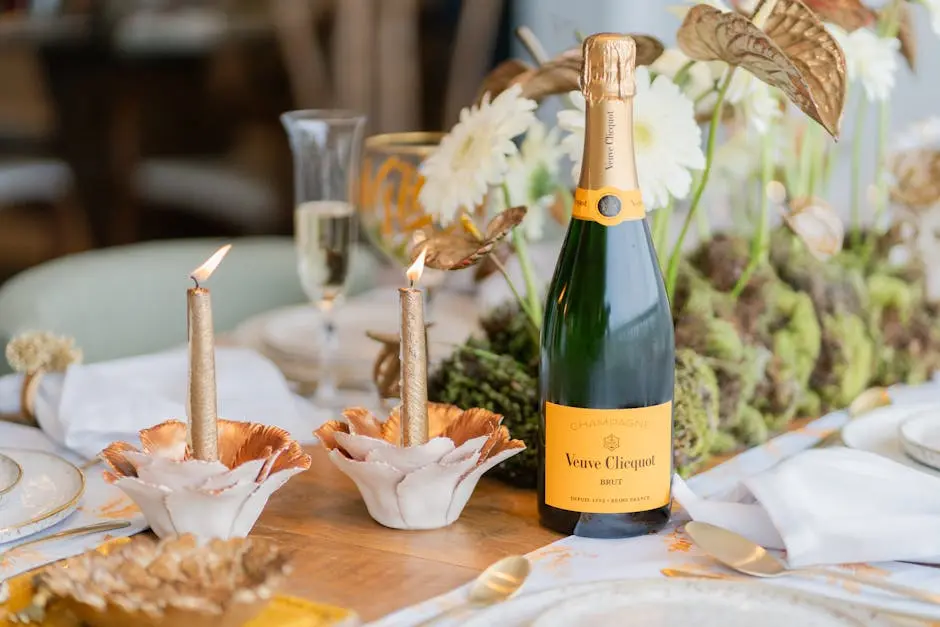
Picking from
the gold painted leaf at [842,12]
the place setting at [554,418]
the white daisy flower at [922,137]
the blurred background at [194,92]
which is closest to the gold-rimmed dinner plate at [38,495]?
the place setting at [554,418]

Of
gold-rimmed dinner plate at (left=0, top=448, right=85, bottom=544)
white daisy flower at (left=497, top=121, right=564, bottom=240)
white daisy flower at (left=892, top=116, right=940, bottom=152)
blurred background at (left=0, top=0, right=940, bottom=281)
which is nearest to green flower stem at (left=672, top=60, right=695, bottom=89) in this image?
white daisy flower at (left=497, top=121, right=564, bottom=240)

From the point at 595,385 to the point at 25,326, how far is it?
100cm

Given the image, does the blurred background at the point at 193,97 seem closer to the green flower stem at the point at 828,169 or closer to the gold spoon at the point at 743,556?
the green flower stem at the point at 828,169

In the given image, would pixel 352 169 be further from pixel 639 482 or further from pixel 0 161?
pixel 0 161

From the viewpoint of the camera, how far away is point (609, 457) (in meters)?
0.85

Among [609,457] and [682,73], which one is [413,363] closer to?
[609,457]

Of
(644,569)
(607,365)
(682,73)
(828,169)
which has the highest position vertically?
(682,73)

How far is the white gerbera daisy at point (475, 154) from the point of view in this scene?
3.05ft

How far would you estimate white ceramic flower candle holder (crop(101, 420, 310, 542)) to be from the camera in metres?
0.79

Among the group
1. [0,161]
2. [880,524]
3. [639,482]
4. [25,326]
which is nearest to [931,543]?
[880,524]

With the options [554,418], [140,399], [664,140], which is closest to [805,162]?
[664,140]

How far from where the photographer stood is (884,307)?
4.36 ft

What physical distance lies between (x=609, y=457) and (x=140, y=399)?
48cm

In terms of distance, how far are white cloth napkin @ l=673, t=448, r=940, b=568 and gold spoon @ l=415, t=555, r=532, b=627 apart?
0.15m
